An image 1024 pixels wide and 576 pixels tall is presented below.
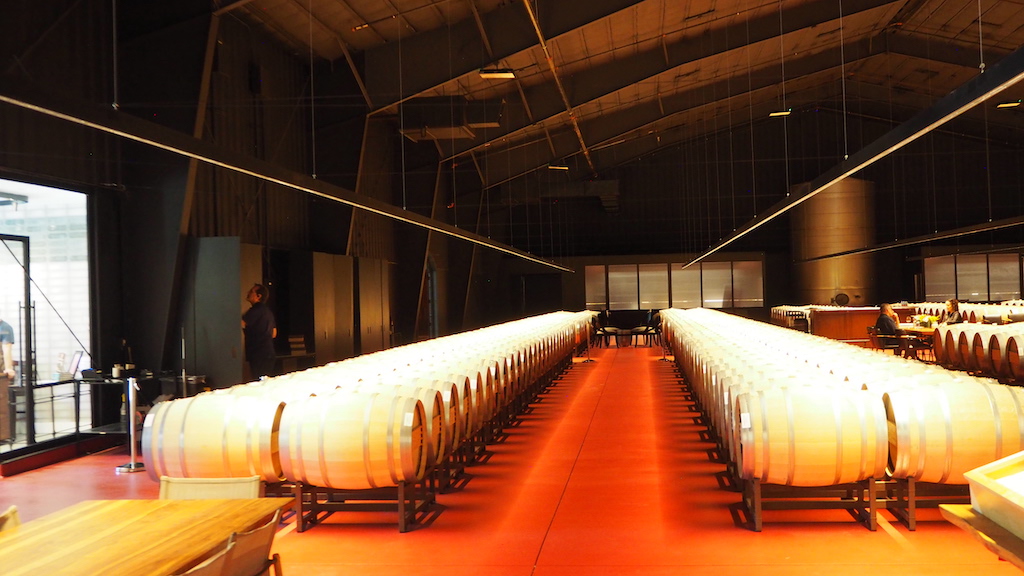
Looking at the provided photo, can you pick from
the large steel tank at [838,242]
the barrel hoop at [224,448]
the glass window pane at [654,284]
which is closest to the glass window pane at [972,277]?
the large steel tank at [838,242]

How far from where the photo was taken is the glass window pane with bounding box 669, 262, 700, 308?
29391 millimetres

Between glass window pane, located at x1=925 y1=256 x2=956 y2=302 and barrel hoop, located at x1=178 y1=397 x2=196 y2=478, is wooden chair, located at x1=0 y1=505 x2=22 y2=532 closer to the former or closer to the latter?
barrel hoop, located at x1=178 y1=397 x2=196 y2=478

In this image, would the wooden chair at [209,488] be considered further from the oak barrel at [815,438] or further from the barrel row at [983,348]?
the barrel row at [983,348]

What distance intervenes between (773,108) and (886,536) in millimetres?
23940

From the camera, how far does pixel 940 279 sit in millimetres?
27438

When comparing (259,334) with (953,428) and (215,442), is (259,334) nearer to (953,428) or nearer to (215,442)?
(215,442)

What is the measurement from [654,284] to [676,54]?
1463cm

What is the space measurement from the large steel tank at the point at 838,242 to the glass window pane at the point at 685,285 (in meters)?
3.54

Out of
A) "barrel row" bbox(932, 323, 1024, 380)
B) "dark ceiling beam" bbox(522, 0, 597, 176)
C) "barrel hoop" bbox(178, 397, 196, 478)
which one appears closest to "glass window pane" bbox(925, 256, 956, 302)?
"dark ceiling beam" bbox(522, 0, 597, 176)

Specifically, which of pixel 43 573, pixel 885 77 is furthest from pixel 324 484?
pixel 885 77

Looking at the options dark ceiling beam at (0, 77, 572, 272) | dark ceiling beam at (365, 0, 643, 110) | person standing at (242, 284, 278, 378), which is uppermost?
dark ceiling beam at (365, 0, 643, 110)

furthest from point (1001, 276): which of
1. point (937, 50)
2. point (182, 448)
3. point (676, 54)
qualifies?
point (182, 448)

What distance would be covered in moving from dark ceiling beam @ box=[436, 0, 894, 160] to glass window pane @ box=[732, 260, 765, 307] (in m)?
14.6

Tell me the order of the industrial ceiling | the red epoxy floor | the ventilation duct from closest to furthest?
1. the red epoxy floor
2. the industrial ceiling
3. the ventilation duct
